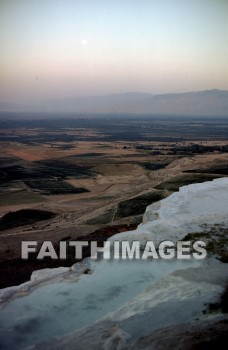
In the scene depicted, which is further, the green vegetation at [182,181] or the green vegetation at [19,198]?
the green vegetation at [19,198]

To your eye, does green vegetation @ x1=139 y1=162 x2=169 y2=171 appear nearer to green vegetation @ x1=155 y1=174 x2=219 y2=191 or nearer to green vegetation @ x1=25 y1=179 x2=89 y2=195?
green vegetation @ x1=25 y1=179 x2=89 y2=195

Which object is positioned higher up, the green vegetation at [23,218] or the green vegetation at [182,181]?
the green vegetation at [182,181]

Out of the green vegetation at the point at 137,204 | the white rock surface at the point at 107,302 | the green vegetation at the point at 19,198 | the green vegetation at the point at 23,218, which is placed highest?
the white rock surface at the point at 107,302

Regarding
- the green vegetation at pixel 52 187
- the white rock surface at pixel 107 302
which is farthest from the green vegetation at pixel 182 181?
the white rock surface at pixel 107 302

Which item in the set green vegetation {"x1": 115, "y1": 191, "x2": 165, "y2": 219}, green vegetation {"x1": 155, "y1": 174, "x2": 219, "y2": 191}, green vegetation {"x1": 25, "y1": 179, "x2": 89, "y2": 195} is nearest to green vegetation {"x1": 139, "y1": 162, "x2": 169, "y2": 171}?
green vegetation {"x1": 25, "y1": 179, "x2": 89, "y2": 195}

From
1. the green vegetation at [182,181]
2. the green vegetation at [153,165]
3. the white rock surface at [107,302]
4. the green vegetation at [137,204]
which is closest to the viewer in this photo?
the white rock surface at [107,302]

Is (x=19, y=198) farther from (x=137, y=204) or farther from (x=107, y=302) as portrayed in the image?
(x=107, y=302)

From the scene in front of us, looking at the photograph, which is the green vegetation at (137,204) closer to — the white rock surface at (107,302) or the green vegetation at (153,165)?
the white rock surface at (107,302)

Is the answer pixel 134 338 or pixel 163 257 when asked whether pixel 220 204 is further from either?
pixel 134 338

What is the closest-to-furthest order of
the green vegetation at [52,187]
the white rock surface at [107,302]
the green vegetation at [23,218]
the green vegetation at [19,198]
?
1. the white rock surface at [107,302]
2. the green vegetation at [23,218]
3. the green vegetation at [19,198]
4. the green vegetation at [52,187]

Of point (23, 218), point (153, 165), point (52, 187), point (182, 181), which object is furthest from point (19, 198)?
point (153, 165)

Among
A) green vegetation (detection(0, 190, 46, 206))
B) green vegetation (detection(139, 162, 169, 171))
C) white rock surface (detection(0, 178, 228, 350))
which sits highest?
white rock surface (detection(0, 178, 228, 350))
